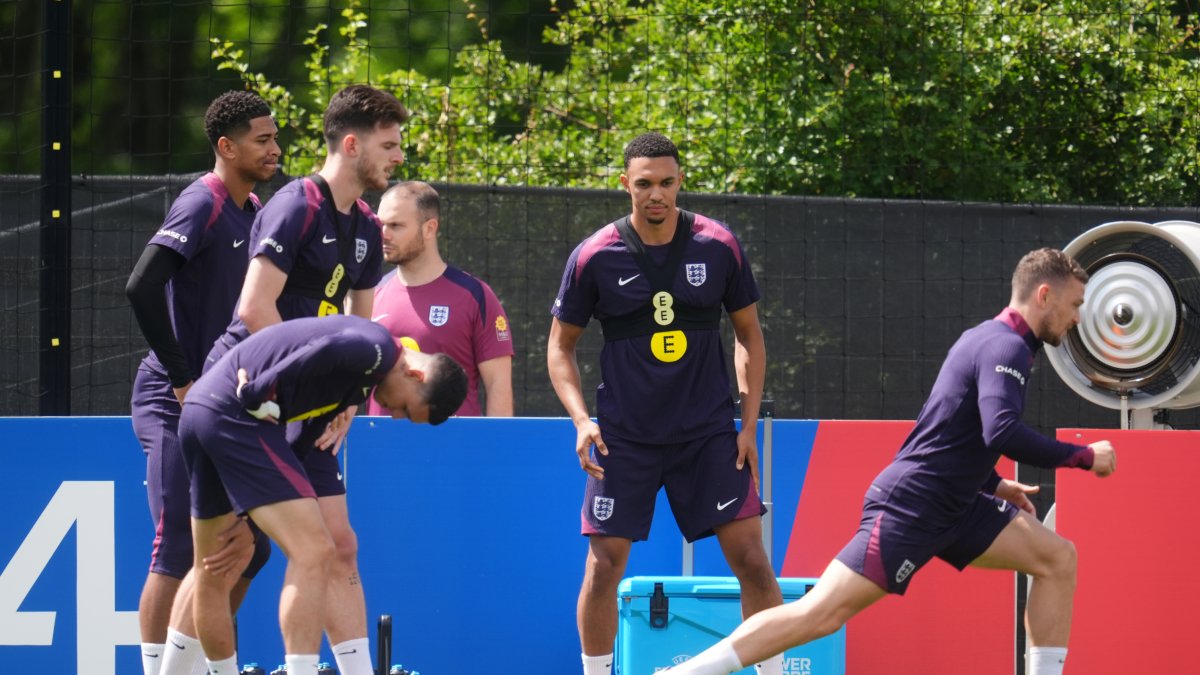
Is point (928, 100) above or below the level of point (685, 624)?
above

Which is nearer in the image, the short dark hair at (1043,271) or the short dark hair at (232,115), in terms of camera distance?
the short dark hair at (1043,271)

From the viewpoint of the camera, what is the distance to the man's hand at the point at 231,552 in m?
4.88

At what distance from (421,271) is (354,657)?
2102 mm

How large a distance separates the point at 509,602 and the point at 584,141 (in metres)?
3.93

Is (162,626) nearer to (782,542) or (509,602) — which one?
(509,602)

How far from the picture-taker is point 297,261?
5.19 meters

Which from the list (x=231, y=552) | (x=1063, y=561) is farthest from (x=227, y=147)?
(x=1063, y=561)

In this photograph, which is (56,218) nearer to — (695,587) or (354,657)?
(354,657)

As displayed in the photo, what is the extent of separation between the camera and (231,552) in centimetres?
489

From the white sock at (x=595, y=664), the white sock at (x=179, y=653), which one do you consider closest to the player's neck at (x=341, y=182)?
the white sock at (x=179, y=653)

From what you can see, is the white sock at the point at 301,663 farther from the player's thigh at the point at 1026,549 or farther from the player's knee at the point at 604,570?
the player's thigh at the point at 1026,549

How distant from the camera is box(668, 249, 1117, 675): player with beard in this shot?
498 centimetres

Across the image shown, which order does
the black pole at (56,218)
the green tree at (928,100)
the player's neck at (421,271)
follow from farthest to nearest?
1. the green tree at (928,100)
2. the black pole at (56,218)
3. the player's neck at (421,271)

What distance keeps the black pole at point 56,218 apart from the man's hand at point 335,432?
7.67 feet
